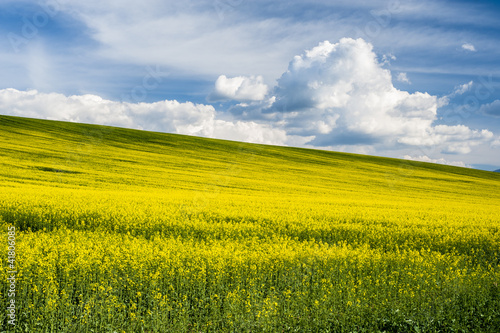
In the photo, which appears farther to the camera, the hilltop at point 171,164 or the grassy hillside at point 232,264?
the hilltop at point 171,164

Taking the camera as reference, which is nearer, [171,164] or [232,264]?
[232,264]

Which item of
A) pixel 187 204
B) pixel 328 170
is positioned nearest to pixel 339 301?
pixel 187 204

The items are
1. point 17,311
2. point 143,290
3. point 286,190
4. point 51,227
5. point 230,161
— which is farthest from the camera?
point 230,161

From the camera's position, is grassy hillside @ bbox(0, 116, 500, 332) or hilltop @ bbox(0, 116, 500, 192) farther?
hilltop @ bbox(0, 116, 500, 192)

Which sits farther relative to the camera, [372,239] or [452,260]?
[372,239]

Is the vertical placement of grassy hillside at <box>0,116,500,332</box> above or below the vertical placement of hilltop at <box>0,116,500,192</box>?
below

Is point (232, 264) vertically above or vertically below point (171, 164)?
below

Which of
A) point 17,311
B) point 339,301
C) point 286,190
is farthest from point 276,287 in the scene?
point 286,190

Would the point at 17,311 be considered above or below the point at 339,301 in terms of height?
below

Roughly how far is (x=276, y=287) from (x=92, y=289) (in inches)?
158

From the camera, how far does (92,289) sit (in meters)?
7.19

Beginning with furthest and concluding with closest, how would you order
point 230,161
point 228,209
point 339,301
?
point 230,161
point 228,209
point 339,301

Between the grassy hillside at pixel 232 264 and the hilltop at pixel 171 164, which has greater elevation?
the hilltop at pixel 171 164

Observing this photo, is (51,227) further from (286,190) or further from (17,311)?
(286,190)
